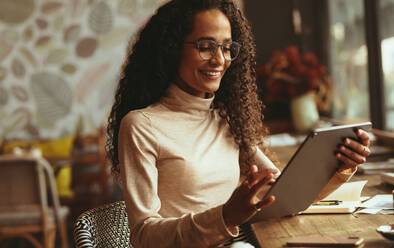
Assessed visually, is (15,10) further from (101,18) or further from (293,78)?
(293,78)

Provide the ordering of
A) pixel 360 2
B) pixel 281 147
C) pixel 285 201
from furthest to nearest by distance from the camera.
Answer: pixel 360 2
pixel 281 147
pixel 285 201

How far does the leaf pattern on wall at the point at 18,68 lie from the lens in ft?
17.1

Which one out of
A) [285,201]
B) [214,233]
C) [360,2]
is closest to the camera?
[214,233]

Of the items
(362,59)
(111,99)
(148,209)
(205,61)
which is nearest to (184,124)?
(205,61)

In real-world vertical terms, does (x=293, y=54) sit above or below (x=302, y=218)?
above

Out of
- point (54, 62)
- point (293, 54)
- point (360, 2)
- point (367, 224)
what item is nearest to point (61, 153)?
point (54, 62)

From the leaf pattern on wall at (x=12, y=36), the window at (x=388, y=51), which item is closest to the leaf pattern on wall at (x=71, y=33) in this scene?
the leaf pattern on wall at (x=12, y=36)

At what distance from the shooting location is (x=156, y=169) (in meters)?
1.23

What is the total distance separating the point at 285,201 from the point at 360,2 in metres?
2.52

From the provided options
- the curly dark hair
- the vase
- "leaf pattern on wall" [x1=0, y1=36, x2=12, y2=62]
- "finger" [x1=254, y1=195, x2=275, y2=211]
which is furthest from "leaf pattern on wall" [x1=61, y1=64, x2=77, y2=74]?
"finger" [x1=254, y1=195, x2=275, y2=211]

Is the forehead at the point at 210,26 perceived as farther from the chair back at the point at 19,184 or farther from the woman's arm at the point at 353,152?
the chair back at the point at 19,184

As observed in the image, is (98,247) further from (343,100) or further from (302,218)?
(343,100)

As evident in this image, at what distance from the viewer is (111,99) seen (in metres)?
5.27

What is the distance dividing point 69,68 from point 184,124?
4190 mm
